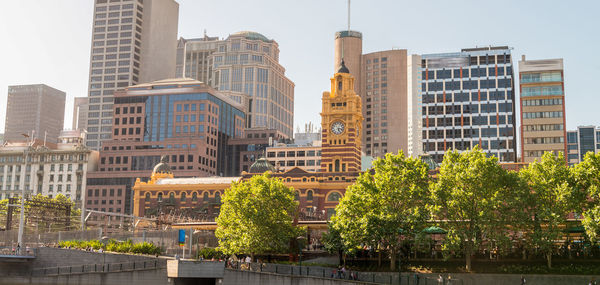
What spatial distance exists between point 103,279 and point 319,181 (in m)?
64.0

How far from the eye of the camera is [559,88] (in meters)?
161

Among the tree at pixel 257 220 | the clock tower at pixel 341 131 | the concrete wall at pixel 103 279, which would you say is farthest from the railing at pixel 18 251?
the clock tower at pixel 341 131

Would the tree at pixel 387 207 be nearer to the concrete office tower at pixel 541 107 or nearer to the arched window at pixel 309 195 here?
the arched window at pixel 309 195

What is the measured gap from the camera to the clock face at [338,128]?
468 ft

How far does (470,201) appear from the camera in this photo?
3346 inches

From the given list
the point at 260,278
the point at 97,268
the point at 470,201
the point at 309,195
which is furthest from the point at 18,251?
the point at 309,195

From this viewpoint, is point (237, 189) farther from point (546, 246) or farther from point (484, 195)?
point (546, 246)

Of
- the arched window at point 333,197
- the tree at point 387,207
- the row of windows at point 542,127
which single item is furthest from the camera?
the row of windows at point 542,127

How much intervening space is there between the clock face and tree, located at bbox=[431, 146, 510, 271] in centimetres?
5654

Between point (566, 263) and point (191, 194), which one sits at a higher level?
point (191, 194)

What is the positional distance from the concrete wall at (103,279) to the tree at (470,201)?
108 feet

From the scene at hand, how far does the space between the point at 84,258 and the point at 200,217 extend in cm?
5451

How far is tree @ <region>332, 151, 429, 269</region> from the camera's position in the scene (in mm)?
84188

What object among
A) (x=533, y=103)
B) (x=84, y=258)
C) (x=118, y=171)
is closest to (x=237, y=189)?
(x=84, y=258)
